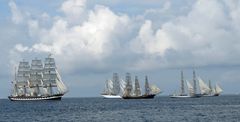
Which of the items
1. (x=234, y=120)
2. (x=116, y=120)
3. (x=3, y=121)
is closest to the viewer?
(x=234, y=120)

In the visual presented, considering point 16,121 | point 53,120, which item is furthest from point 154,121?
point 16,121

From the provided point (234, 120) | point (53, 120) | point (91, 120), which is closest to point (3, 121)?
point (53, 120)

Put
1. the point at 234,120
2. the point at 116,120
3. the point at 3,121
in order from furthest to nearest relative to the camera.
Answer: the point at 3,121
the point at 116,120
the point at 234,120

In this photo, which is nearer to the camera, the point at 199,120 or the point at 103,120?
the point at 199,120

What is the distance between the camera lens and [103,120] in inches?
3910

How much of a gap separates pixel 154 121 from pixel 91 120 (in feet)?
39.8

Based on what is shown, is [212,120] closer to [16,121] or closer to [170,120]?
[170,120]

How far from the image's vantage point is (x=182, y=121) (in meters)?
92.9

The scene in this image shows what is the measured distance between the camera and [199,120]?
93.3 metres

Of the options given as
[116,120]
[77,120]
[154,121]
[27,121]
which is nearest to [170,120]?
[154,121]

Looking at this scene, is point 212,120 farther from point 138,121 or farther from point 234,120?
point 138,121

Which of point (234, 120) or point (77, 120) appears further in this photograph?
point (77, 120)

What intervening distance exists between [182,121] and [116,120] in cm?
1284

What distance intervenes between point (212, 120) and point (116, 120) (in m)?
17.6
